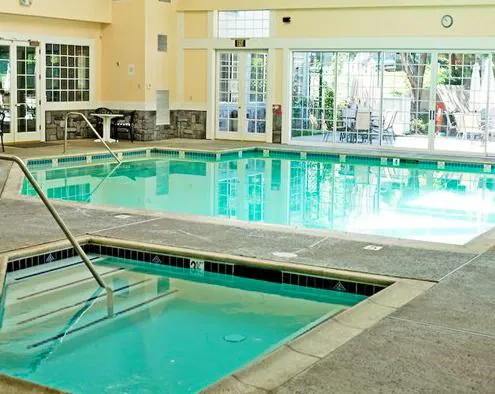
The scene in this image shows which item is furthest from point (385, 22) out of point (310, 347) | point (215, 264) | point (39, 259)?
point (310, 347)

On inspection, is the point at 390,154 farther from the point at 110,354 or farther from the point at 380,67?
the point at 110,354

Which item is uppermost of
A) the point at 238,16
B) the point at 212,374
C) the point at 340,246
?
the point at 238,16

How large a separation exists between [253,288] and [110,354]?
5.54 ft

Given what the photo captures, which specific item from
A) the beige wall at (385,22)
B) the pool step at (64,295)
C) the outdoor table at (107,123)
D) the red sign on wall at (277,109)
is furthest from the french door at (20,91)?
the pool step at (64,295)

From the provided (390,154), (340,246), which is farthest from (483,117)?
(340,246)

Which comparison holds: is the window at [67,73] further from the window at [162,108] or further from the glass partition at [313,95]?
the glass partition at [313,95]

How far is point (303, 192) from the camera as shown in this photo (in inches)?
447

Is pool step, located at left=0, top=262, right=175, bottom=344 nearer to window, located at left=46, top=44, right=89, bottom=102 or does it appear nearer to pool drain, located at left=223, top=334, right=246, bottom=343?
pool drain, located at left=223, top=334, right=246, bottom=343

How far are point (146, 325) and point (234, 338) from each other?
65 cm

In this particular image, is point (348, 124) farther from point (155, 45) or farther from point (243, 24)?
point (155, 45)

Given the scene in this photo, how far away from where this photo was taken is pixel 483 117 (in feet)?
49.4

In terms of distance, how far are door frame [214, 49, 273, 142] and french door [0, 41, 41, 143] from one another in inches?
157

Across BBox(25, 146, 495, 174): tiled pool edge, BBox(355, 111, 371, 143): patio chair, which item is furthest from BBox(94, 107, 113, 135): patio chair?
BBox(355, 111, 371, 143): patio chair

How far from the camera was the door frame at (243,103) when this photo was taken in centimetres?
1692
